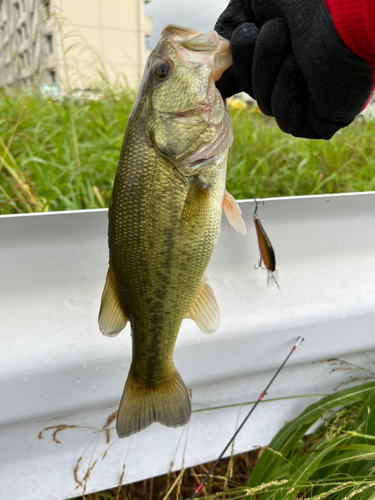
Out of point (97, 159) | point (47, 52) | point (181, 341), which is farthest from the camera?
point (47, 52)

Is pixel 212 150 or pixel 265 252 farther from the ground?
pixel 212 150

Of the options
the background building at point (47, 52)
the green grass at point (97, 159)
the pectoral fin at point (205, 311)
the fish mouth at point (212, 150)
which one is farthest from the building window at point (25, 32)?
the pectoral fin at point (205, 311)

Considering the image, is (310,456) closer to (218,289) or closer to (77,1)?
(218,289)

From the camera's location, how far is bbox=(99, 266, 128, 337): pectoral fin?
108cm

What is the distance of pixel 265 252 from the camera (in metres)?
1.34

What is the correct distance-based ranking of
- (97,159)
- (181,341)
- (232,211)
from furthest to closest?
(97,159) < (181,341) < (232,211)

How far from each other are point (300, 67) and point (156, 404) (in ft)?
3.04

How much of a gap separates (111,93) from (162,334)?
2.20 meters

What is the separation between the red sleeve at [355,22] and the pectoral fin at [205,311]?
678mm

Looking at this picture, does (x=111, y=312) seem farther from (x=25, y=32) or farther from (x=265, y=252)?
(x=25, y=32)

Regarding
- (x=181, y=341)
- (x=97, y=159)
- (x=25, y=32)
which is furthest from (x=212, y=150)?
(x=25, y=32)

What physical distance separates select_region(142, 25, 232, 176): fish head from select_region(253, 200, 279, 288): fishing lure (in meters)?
0.34

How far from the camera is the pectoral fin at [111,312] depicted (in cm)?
108

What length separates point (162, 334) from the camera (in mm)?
1116
